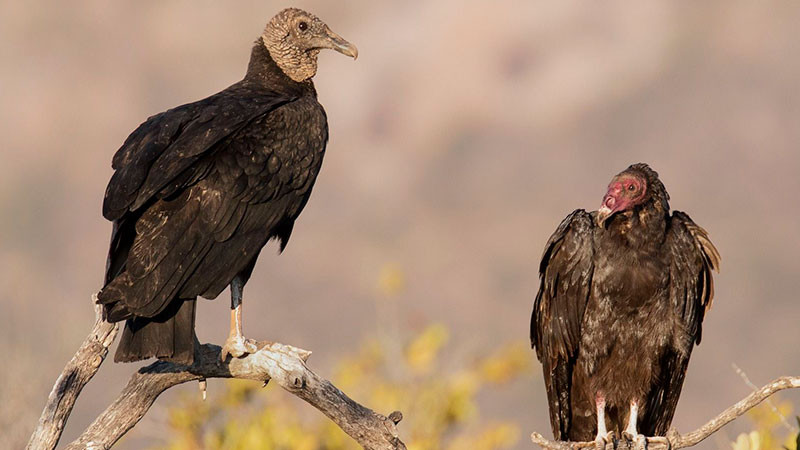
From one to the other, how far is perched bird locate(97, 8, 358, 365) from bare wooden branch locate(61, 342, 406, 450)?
0.14 meters

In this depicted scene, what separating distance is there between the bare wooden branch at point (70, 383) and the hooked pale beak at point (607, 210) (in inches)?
75.6

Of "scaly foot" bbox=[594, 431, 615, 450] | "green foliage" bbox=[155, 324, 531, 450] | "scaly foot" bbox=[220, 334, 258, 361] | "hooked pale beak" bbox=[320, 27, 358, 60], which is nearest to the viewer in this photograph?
"scaly foot" bbox=[220, 334, 258, 361]

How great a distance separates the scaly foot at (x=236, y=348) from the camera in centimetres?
446

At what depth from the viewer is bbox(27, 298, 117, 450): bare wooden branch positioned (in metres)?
4.17

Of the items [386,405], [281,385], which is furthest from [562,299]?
[386,405]

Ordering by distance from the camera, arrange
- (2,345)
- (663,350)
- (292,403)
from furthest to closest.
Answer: (2,345) < (292,403) < (663,350)

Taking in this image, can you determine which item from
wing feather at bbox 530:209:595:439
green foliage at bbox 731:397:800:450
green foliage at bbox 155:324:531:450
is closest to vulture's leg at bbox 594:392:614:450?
wing feather at bbox 530:209:595:439

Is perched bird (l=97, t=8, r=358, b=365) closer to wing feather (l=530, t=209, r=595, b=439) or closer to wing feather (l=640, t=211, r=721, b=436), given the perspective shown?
wing feather (l=530, t=209, r=595, b=439)

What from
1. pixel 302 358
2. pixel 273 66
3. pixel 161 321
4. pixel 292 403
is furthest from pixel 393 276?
pixel 161 321

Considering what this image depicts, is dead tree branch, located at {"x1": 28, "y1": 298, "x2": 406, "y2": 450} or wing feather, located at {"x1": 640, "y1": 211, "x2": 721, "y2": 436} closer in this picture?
dead tree branch, located at {"x1": 28, "y1": 298, "x2": 406, "y2": 450}

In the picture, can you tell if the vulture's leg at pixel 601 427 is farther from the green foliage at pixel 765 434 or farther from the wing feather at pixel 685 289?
the green foliage at pixel 765 434

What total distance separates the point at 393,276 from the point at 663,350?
228 centimetres

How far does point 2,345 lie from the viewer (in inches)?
339

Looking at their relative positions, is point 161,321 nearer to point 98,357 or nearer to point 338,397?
point 98,357
